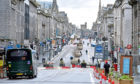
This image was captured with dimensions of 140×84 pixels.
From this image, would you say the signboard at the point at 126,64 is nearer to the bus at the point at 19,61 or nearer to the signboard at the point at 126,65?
the signboard at the point at 126,65

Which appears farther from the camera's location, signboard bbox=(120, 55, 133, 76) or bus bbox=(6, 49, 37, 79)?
bus bbox=(6, 49, 37, 79)

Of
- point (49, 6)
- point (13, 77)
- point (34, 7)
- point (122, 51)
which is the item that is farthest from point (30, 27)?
point (49, 6)

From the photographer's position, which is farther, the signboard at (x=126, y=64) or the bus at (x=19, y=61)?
the bus at (x=19, y=61)

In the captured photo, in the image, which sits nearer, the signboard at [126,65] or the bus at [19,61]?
the signboard at [126,65]

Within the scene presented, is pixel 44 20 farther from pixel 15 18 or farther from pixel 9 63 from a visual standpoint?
pixel 9 63

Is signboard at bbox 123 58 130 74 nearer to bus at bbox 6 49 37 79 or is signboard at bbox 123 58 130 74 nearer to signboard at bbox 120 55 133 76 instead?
signboard at bbox 120 55 133 76

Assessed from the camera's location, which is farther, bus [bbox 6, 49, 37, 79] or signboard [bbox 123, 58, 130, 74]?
bus [bbox 6, 49, 37, 79]

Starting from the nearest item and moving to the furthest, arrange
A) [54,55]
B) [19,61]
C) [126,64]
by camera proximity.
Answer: [126,64], [19,61], [54,55]

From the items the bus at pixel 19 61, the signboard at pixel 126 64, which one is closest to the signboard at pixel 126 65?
the signboard at pixel 126 64

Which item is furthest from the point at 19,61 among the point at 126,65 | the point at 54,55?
the point at 54,55

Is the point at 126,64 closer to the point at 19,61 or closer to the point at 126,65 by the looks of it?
the point at 126,65

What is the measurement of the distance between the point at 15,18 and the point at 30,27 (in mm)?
31881

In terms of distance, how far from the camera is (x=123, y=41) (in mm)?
81500

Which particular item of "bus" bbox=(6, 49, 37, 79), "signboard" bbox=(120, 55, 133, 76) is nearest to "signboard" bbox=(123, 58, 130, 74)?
"signboard" bbox=(120, 55, 133, 76)
